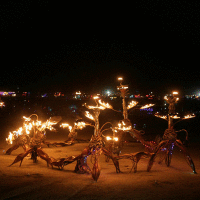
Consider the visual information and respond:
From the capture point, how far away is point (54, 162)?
867 centimetres

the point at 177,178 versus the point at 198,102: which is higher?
the point at 198,102

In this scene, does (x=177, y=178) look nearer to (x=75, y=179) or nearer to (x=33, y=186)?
(x=75, y=179)

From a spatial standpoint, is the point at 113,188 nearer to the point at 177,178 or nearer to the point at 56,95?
the point at 177,178

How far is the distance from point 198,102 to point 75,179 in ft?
146

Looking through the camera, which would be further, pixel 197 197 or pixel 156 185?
pixel 156 185

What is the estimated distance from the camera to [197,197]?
5609 mm

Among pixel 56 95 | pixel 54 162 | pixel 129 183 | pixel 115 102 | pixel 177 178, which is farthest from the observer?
pixel 56 95

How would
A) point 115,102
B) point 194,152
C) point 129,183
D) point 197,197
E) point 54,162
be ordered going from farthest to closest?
point 115,102, point 194,152, point 54,162, point 129,183, point 197,197

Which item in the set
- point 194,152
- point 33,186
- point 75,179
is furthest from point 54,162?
point 194,152

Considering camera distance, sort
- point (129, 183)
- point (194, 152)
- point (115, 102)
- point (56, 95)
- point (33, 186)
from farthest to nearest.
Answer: point (56, 95) → point (115, 102) → point (194, 152) → point (129, 183) → point (33, 186)

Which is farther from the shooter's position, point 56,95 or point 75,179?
point 56,95

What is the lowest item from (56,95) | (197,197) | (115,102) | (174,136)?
(197,197)

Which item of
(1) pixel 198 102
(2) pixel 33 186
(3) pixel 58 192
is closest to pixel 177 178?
(3) pixel 58 192

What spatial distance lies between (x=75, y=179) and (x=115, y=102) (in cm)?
3880
